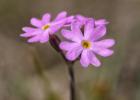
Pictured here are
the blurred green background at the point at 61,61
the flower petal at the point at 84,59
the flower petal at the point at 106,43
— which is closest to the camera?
the flower petal at the point at 84,59

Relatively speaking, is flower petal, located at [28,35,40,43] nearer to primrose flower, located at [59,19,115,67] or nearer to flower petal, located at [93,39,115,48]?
primrose flower, located at [59,19,115,67]

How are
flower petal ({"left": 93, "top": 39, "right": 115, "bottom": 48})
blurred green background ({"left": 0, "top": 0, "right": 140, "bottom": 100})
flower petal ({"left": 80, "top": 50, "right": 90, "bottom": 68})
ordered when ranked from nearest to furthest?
flower petal ({"left": 80, "top": 50, "right": 90, "bottom": 68}) → flower petal ({"left": 93, "top": 39, "right": 115, "bottom": 48}) → blurred green background ({"left": 0, "top": 0, "right": 140, "bottom": 100})

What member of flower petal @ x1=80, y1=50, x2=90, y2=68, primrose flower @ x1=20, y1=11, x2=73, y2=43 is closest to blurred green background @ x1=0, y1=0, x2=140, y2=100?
primrose flower @ x1=20, y1=11, x2=73, y2=43

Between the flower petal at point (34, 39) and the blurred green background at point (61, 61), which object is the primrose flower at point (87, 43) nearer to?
the flower petal at point (34, 39)

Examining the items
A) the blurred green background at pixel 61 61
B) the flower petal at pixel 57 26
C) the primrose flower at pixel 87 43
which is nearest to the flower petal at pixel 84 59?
the primrose flower at pixel 87 43

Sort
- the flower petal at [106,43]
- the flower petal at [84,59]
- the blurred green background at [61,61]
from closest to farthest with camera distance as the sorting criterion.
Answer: the flower petal at [84,59]
the flower petal at [106,43]
the blurred green background at [61,61]

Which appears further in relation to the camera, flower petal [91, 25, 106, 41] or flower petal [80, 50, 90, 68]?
flower petal [91, 25, 106, 41]

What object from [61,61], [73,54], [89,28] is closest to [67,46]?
[73,54]

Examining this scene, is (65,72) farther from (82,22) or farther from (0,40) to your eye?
(82,22)

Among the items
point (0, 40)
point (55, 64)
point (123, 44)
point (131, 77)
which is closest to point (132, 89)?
point (131, 77)
